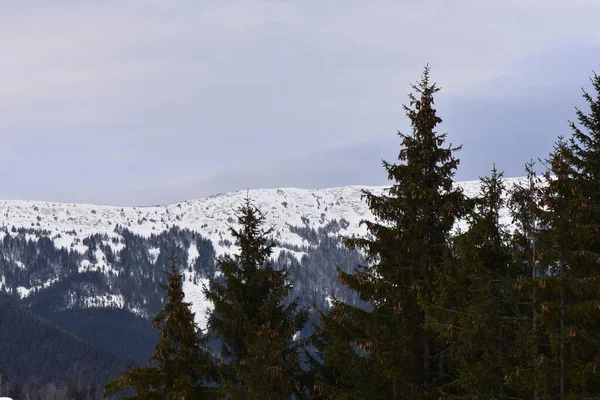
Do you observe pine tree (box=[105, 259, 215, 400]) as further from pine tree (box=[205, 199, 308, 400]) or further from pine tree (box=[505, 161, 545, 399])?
pine tree (box=[505, 161, 545, 399])

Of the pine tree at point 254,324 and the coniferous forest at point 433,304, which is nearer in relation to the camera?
the coniferous forest at point 433,304

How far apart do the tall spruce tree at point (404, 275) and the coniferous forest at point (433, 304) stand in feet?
0.14

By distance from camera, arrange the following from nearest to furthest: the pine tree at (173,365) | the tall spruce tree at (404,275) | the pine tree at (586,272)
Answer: the pine tree at (586,272)
the tall spruce tree at (404,275)
the pine tree at (173,365)

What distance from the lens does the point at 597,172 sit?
1895 centimetres

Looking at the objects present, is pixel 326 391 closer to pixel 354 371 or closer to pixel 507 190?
pixel 354 371

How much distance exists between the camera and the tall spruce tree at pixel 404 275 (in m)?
21.1

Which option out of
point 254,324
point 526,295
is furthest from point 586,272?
point 254,324

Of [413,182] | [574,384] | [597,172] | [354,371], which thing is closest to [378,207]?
[413,182]

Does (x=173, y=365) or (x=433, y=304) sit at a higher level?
(x=433, y=304)

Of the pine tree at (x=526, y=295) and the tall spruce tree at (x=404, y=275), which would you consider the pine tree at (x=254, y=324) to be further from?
the pine tree at (x=526, y=295)

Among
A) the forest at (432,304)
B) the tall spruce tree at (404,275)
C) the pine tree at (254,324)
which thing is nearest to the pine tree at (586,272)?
the forest at (432,304)

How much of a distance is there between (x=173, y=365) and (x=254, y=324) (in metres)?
3.05

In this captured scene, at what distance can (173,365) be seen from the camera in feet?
79.0

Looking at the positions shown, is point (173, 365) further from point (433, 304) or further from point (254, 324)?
point (433, 304)
